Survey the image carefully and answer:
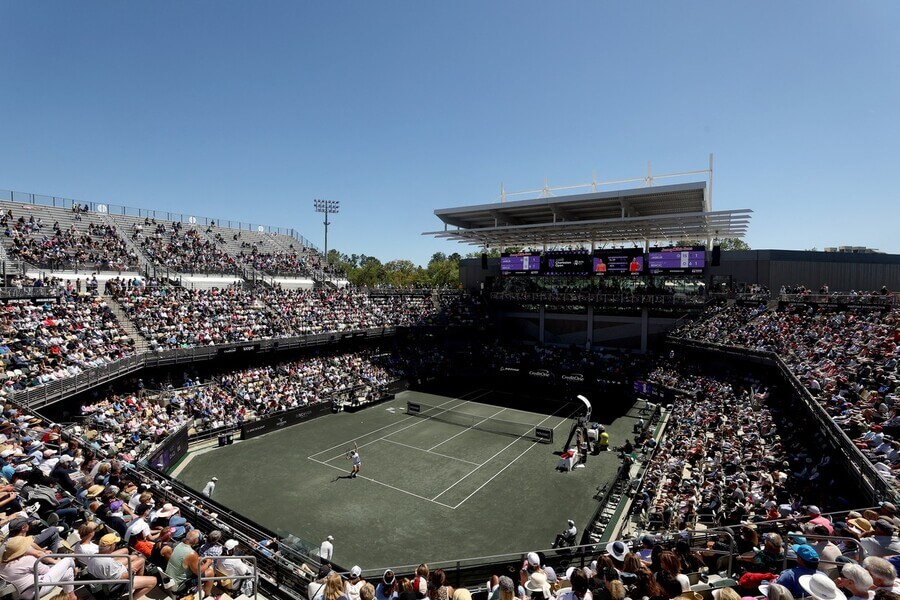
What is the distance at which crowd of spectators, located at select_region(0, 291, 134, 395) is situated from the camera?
886 inches

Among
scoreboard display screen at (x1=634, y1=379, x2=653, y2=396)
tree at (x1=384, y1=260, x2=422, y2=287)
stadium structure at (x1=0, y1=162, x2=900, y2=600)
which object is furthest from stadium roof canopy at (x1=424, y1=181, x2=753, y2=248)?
tree at (x1=384, y1=260, x2=422, y2=287)

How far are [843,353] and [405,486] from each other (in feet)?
73.1

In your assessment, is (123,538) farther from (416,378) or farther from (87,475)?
(416,378)

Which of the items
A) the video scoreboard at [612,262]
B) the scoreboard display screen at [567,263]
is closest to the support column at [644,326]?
the video scoreboard at [612,262]

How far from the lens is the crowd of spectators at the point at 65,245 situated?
33875 mm

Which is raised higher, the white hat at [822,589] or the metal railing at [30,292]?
the metal railing at [30,292]

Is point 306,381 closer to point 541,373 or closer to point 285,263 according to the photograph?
point 285,263

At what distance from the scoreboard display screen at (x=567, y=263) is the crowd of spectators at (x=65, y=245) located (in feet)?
124

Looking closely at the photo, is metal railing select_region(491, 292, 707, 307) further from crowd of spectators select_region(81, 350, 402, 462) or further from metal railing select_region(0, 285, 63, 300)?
metal railing select_region(0, 285, 63, 300)

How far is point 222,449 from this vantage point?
27.3 metres

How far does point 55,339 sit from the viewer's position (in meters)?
25.8

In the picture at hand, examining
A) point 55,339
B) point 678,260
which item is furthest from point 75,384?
point 678,260

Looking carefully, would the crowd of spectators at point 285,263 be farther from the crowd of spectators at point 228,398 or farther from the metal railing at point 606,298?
the metal railing at point 606,298

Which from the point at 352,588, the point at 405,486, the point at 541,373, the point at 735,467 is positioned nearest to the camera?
the point at 352,588
